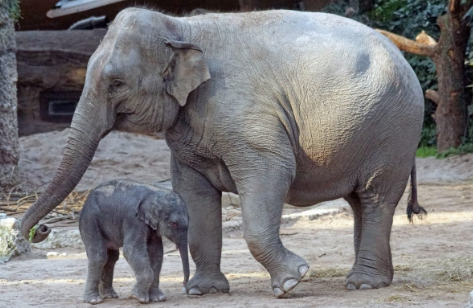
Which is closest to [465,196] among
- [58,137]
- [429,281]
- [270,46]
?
[429,281]

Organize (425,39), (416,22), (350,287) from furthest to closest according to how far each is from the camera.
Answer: (416,22), (425,39), (350,287)

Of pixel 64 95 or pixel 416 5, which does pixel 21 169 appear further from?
pixel 416 5

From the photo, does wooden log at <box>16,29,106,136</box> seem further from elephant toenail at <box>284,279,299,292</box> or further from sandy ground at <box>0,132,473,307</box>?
elephant toenail at <box>284,279,299,292</box>

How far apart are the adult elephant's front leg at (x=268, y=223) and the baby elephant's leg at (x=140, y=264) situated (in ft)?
2.29

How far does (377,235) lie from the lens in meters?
6.29

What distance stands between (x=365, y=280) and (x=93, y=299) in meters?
1.94

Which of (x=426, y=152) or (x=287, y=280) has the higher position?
(x=287, y=280)

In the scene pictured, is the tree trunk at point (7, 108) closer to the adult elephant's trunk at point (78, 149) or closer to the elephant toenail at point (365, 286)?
the adult elephant's trunk at point (78, 149)

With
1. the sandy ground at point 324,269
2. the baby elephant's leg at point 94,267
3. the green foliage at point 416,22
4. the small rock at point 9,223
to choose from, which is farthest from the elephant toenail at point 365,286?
the green foliage at point 416,22

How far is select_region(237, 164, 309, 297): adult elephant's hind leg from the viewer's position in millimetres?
5652

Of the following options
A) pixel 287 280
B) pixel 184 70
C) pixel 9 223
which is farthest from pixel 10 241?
pixel 287 280

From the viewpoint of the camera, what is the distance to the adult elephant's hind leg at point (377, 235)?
6250 millimetres

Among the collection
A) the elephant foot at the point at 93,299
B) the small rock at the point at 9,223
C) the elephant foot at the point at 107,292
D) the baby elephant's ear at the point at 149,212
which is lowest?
the small rock at the point at 9,223

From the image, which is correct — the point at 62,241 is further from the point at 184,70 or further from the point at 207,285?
the point at 184,70
